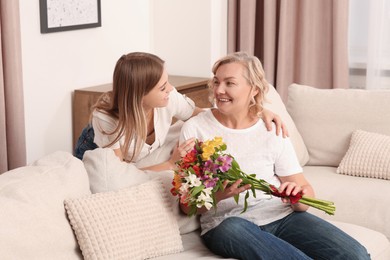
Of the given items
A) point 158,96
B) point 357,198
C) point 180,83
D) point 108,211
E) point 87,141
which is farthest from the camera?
point 180,83

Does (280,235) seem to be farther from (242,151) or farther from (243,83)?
(243,83)

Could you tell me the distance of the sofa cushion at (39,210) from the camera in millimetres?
2297

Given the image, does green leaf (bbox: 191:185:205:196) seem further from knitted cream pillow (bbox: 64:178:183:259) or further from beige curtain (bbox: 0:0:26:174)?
beige curtain (bbox: 0:0:26:174)

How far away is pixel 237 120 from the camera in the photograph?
302 cm

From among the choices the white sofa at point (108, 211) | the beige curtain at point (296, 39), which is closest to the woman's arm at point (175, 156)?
the white sofa at point (108, 211)

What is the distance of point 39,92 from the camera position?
4273mm

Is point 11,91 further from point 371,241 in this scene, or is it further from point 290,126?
point 371,241

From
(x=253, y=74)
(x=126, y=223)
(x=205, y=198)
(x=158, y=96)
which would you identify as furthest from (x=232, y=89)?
(x=126, y=223)

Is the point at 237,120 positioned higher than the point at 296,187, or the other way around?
the point at 237,120

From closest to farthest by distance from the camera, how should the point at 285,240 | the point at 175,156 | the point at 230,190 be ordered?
the point at 230,190
the point at 285,240
the point at 175,156

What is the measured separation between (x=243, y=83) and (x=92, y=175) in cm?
71

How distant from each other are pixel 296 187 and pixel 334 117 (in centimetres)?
123

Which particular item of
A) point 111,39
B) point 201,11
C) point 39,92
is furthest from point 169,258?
point 201,11

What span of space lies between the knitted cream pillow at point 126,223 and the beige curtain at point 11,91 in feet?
4.38
